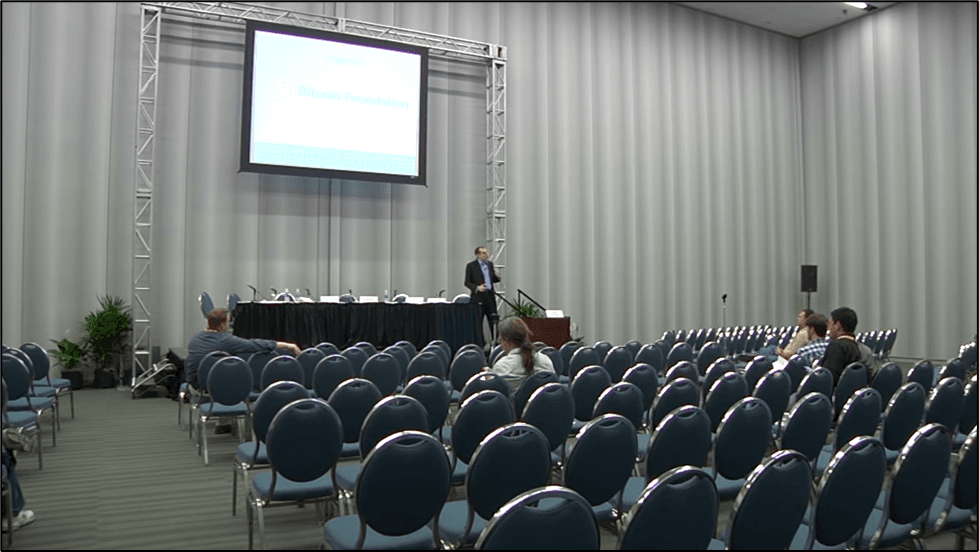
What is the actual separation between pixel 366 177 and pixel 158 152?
10.6ft

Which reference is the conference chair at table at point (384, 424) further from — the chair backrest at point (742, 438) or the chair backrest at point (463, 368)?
the chair backrest at point (463, 368)

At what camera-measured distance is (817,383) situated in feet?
16.8

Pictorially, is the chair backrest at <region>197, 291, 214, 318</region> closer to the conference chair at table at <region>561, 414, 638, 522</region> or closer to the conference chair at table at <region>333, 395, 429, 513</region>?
the conference chair at table at <region>333, 395, 429, 513</region>

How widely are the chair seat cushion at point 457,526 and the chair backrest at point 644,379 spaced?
2.37 meters

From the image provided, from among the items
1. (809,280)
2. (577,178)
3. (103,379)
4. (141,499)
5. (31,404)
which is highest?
(577,178)

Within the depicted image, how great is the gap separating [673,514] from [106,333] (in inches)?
395

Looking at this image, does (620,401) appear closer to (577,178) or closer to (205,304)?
(205,304)

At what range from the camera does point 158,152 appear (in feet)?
37.3

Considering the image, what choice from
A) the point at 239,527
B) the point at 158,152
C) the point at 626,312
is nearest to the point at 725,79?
the point at 626,312

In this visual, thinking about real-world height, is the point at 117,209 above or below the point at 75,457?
above

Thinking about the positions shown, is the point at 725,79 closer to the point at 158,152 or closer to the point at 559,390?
the point at 158,152

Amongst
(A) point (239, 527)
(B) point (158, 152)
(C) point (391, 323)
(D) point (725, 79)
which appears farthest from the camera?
(D) point (725, 79)

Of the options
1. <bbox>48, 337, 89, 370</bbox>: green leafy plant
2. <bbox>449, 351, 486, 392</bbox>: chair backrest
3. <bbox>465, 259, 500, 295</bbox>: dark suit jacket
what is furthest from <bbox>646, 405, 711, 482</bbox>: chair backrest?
<bbox>48, 337, 89, 370</bbox>: green leafy plant

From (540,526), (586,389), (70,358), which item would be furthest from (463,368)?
(70,358)
